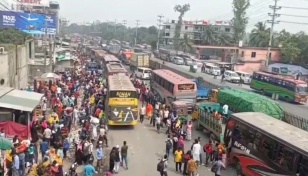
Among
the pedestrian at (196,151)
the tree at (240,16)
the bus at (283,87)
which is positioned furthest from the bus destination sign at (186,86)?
the tree at (240,16)

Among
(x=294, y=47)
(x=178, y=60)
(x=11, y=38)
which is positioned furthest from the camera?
(x=178, y=60)

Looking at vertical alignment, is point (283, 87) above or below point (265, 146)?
below

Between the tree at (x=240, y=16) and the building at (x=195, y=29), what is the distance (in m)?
11.1

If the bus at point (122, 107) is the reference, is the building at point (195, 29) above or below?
above

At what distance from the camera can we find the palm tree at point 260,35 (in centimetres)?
8138

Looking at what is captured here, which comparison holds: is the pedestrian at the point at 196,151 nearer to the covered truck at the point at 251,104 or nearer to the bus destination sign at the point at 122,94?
the bus destination sign at the point at 122,94

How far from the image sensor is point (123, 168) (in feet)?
59.3

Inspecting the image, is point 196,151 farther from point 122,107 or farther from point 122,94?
point 122,94

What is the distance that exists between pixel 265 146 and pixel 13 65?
75.6 ft

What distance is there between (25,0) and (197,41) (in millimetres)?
47809

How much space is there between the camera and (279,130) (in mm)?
15547

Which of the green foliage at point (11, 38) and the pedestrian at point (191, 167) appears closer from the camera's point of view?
the pedestrian at point (191, 167)

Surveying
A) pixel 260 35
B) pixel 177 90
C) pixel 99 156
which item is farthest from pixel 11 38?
pixel 260 35

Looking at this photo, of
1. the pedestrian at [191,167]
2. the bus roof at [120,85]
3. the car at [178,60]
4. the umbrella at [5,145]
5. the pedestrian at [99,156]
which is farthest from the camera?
the car at [178,60]
